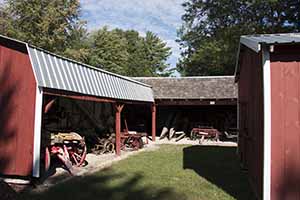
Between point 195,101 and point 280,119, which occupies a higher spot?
point 195,101

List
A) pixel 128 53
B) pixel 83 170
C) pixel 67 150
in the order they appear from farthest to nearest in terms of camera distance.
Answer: pixel 128 53
pixel 67 150
pixel 83 170

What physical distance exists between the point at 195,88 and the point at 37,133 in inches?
498

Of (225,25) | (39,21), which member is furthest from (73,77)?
(225,25)

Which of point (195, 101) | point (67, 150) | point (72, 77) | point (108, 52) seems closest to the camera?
point (72, 77)

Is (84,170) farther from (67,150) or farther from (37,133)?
(37,133)

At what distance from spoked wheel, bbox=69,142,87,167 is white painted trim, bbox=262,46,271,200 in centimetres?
569

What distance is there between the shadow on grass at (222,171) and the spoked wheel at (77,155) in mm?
2896

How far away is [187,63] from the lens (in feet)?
120

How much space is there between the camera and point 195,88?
18672 millimetres

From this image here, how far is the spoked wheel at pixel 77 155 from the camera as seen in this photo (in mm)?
9492

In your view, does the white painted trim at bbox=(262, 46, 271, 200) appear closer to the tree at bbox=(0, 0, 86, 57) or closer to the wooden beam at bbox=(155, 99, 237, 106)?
the wooden beam at bbox=(155, 99, 237, 106)

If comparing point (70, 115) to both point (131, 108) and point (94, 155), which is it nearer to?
point (94, 155)

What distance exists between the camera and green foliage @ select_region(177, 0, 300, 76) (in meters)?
26.8

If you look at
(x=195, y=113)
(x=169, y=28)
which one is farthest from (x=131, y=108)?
(x=169, y=28)
